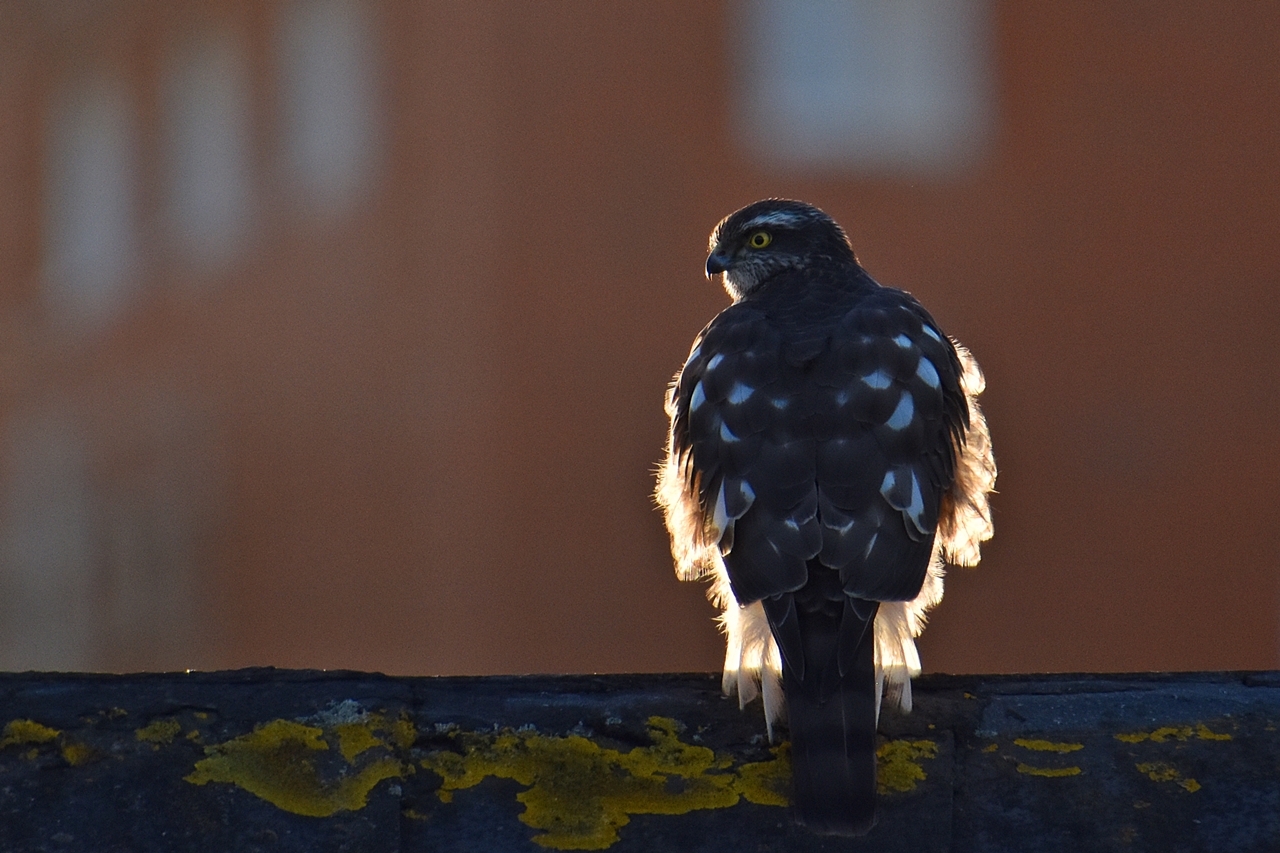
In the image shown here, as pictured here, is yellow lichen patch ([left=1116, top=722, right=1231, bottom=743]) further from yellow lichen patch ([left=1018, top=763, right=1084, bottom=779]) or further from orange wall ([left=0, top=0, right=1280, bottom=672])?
orange wall ([left=0, top=0, right=1280, bottom=672])

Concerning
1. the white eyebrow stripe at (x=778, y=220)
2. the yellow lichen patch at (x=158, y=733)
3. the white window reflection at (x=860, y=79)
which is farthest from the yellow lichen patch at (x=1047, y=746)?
the white window reflection at (x=860, y=79)

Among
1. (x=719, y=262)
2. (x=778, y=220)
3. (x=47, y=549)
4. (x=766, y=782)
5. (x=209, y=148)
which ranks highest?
(x=209, y=148)

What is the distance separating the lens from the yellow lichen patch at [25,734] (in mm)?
3025

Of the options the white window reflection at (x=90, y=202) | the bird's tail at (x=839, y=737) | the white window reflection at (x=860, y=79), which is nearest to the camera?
the bird's tail at (x=839, y=737)

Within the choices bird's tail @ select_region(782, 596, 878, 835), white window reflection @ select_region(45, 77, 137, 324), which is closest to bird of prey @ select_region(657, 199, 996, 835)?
bird's tail @ select_region(782, 596, 878, 835)

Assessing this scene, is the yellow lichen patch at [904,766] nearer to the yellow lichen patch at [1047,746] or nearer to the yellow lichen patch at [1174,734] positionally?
the yellow lichen patch at [1047,746]

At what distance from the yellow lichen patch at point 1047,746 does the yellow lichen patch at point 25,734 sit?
1.65 m

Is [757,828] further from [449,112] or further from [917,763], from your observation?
[449,112]

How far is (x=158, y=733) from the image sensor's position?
3055 millimetres

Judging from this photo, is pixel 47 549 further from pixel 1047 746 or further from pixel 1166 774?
pixel 1166 774

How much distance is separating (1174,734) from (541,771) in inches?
43.3

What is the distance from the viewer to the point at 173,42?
21.3m

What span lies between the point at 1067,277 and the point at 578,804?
502 inches

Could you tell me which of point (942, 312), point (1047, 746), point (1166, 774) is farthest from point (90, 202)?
point (1166, 774)
